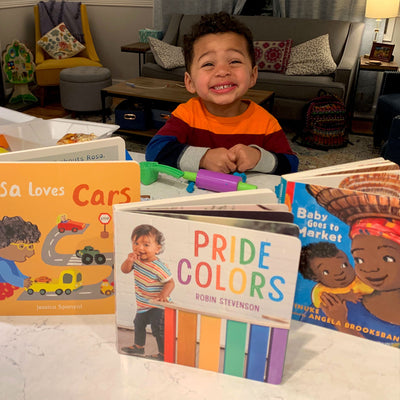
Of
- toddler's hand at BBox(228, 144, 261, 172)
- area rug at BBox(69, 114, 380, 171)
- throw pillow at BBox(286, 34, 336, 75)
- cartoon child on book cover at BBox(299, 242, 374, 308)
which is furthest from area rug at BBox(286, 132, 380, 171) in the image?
cartoon child on book cover at BBox(299, 242, 374, 308)

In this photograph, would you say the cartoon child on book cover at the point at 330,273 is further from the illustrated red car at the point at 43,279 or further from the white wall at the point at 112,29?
the white wall at the point at 112,29

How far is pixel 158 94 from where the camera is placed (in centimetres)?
355

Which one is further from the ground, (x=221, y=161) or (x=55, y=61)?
(x=221, y=161)

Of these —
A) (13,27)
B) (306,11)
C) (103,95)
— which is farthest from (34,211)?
(13,27)

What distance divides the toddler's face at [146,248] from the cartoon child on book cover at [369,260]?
26cm

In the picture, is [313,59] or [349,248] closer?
[349,248]

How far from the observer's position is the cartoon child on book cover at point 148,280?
62cm

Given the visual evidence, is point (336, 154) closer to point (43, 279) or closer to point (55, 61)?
point (55, 61)

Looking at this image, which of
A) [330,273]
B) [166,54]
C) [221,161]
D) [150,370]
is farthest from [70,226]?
[166,54]

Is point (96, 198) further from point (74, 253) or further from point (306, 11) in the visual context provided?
point (306, 11)

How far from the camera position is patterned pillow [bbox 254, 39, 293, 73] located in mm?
4273

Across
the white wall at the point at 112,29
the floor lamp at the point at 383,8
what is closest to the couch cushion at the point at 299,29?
the floor lamp at the point at 383,8

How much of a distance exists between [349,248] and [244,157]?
61 cm

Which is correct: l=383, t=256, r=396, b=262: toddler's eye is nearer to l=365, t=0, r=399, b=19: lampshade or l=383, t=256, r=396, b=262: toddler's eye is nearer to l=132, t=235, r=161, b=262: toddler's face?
l=132, t=235, r=161, b=262: toddler's face
